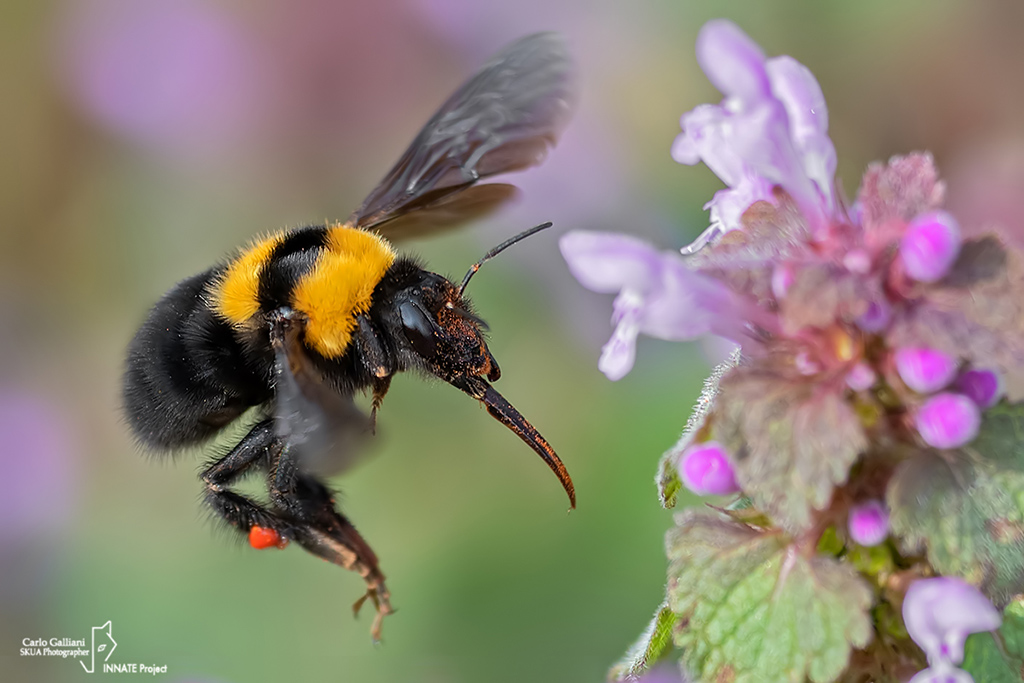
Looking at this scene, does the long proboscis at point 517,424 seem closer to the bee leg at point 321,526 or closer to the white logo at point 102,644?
the bee leg at point 321,526

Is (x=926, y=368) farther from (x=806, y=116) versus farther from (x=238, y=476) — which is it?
(x=238, y=476)

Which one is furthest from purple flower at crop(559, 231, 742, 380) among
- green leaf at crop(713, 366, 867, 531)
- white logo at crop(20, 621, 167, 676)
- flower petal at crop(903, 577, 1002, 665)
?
white logo at crop(20, 621, 167, 676)

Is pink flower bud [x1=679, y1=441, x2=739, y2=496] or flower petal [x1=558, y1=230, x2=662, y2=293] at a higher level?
flower petal [x1=558, y1=230, x2=662, y2=293]

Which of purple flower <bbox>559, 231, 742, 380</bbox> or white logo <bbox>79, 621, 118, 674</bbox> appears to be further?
white logo <bbox>79, 621, 118, 674</bbox>

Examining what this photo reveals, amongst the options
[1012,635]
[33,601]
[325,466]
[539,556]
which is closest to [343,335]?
[325,466]

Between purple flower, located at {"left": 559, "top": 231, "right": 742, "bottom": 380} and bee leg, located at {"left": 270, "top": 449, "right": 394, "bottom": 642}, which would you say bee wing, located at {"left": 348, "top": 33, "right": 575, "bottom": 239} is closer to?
bee leg, located at {"left": 270, "top": 449, "right": 394, "bottom": 642}

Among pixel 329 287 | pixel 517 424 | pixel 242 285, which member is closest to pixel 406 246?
pixel 242 285

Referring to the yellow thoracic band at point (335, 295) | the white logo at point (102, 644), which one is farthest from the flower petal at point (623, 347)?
the white logo at point (102, 644)
